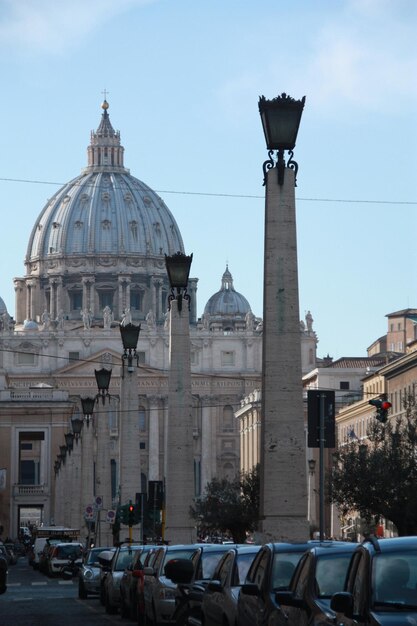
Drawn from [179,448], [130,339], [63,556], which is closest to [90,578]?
[179,448]

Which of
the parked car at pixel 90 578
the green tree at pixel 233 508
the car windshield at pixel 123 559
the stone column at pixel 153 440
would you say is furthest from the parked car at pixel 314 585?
the stone column at pixel 153 440

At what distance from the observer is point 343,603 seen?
1420cm

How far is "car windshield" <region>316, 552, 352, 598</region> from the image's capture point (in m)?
16.3

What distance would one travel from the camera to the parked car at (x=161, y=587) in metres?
25.5

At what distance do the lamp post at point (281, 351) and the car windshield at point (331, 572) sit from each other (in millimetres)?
9198

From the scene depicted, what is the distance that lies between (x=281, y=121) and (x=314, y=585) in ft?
38.8

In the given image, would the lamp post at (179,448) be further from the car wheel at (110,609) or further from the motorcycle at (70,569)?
the motorcycle at (70,569)

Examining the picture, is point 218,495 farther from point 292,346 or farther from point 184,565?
point 184,565

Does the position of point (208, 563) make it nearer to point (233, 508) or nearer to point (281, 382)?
point (281, 382)

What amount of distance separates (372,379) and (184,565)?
8375 cm

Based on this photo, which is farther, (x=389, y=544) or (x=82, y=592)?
(x=82, y=592)

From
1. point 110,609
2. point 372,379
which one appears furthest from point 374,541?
point 372,379

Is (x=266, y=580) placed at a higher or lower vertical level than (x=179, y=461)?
lower

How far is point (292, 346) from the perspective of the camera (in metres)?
26.9
